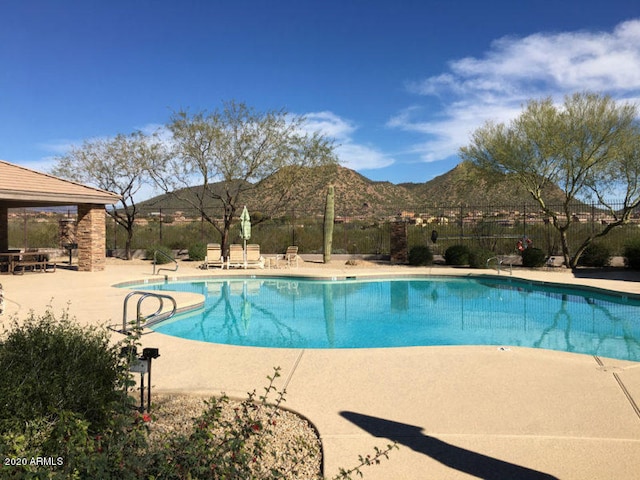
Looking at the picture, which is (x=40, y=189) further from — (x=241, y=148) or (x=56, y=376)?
(x=56, y=376)

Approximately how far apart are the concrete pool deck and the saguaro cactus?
44.9 feet

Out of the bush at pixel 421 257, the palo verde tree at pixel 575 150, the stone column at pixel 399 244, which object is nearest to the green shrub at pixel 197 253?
the stone column at pixel 399 244

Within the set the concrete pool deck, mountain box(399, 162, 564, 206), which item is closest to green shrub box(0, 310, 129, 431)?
the concrete pool deck

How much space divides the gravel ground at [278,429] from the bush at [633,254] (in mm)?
16821

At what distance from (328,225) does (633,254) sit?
11503 mm

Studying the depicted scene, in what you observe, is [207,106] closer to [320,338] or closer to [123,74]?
[123,74]

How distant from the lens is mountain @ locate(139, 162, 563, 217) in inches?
772

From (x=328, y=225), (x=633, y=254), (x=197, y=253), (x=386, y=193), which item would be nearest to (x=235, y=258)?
(x=197, y=253)

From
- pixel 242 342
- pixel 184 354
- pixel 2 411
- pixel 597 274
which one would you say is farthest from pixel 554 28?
pixel 2 411

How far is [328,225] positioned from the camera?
2105 cm

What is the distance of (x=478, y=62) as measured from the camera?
1872cm

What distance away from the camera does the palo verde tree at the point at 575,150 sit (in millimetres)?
15859

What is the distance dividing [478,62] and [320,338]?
47.8ft

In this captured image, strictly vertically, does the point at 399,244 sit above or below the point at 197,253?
above
